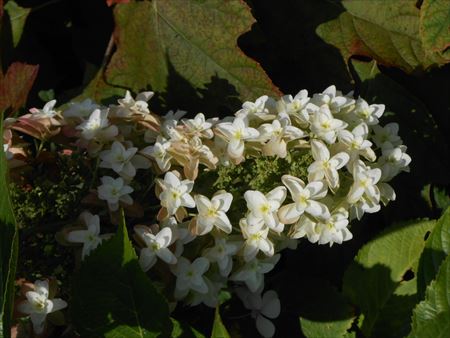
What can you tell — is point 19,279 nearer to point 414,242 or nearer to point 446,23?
point 414,242

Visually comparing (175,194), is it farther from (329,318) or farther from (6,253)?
(329,318)

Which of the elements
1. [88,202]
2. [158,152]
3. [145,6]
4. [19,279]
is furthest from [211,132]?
[145,6]

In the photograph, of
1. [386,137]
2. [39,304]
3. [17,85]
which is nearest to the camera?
[39,304]

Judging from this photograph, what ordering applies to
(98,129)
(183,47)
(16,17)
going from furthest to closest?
1. (16,17)
2. (183,47)
3. (98,129)

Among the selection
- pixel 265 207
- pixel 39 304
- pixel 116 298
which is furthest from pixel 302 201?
pixel 39 304

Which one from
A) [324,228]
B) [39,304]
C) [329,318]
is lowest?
[329,318]

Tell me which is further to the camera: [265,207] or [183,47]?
[183,47]

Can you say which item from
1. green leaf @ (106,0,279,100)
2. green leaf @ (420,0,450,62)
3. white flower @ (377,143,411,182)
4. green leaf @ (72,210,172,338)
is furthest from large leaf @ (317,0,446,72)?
green leaf @ (72,210,172,338)

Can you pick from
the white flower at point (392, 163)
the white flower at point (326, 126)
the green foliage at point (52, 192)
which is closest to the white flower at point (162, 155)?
the green foliage at point (52, 192)
